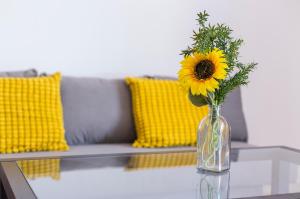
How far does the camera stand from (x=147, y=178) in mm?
1311

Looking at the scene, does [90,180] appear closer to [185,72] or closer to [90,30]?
[185,72]

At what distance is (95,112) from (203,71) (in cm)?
105

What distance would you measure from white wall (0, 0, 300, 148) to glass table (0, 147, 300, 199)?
89 centimetres

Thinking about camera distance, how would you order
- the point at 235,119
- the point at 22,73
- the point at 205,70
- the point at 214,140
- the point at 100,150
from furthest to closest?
the point at 235,119
the point at 22,73
the point at 100,150
the point at 214,140
the point at 205,70

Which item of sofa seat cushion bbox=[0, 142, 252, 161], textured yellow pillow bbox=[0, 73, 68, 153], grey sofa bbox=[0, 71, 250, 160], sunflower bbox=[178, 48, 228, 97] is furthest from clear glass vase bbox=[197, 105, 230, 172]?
textured yellow pillow bbox=[0, 73, 68, 153]

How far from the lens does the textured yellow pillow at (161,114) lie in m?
2.10

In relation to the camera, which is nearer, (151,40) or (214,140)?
(214,140)

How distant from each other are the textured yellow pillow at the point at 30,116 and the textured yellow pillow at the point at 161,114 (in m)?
0.37

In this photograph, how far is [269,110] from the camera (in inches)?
110

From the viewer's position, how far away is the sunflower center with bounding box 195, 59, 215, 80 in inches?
46.6

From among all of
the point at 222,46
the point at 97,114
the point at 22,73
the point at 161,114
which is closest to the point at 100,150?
the point at 97,114

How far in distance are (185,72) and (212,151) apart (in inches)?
10.1

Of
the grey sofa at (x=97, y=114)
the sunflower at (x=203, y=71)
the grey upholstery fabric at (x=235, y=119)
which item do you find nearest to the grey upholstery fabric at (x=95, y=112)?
the grey sofa at (x=97, y=114)

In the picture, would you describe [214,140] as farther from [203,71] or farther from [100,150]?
[100,150]
